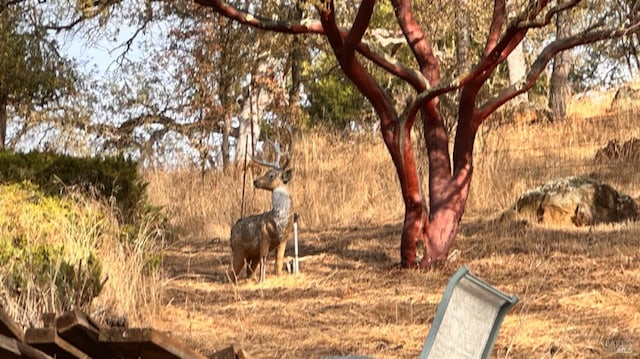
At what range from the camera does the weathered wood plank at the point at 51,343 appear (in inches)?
158

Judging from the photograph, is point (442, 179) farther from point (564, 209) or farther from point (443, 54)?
point (443, 54)

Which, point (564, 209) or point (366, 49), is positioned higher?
point (366, 49)

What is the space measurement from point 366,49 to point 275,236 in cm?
204

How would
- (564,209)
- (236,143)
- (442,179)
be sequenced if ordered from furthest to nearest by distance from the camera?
(236,143) → (564,209) → (442,179)

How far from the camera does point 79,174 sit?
11523 mm

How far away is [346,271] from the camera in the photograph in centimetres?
1110

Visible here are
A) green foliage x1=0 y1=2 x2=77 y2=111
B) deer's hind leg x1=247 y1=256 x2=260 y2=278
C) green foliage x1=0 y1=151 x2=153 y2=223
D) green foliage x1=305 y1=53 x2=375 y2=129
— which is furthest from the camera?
green foliage x1=305 y1=53 x2=375 y2=129

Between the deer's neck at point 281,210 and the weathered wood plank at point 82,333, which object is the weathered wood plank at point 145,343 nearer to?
the weathered wood plank at point 82,333

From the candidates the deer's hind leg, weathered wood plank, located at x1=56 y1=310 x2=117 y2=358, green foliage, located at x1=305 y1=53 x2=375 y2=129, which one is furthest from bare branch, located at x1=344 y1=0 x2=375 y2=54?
green foliage, located at x1=305 y1=53 x2=375 y2=129

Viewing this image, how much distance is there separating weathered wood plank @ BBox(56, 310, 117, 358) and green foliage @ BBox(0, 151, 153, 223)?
7.06 meters

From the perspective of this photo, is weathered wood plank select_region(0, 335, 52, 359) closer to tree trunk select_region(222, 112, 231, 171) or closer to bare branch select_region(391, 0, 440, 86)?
bare branch select_region(391, 0, 440, 86)

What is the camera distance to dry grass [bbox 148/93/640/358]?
26.2 ft

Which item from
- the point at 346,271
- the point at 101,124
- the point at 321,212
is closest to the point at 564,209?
the point at 346,271

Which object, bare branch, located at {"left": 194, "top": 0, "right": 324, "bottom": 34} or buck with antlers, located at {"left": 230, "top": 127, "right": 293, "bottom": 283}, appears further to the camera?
bare branch, located at {"left": 194, "top": 0, "right": 324, "bottom": 34}
